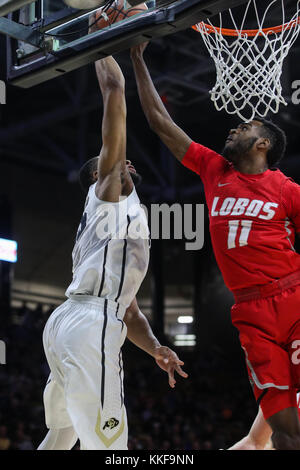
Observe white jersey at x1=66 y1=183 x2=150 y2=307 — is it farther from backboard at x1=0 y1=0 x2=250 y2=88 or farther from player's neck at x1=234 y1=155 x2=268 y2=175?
backboard at x1=0 y1=0 x2=250 y2=88

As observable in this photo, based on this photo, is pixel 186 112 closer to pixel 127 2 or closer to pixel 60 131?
pixel 60 131

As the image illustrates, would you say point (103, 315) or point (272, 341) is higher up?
point (103, 315)

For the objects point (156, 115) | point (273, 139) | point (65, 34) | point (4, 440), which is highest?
point (65, 34)

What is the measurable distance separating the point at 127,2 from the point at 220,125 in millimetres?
9831

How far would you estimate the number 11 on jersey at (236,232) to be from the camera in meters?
3.77

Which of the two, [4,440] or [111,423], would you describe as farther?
[4,440]

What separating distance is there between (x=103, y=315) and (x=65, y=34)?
1.51m

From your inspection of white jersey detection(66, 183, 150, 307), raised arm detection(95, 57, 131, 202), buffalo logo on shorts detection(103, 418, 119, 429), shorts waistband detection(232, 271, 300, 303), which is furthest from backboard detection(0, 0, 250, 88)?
buffalo logo on shorts detection(103, 418, 119, 429)

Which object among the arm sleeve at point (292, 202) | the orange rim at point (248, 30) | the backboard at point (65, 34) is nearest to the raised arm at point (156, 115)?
the backboard at point (65, 34)

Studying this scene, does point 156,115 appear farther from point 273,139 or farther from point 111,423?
point 111,423

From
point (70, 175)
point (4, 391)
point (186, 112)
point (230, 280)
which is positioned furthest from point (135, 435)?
point (230, 280)

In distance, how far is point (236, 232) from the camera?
12.5ft

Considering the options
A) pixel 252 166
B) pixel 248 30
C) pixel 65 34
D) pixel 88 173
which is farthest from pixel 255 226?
pixel 248 30

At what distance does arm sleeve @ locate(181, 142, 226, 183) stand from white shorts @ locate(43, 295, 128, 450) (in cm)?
99
